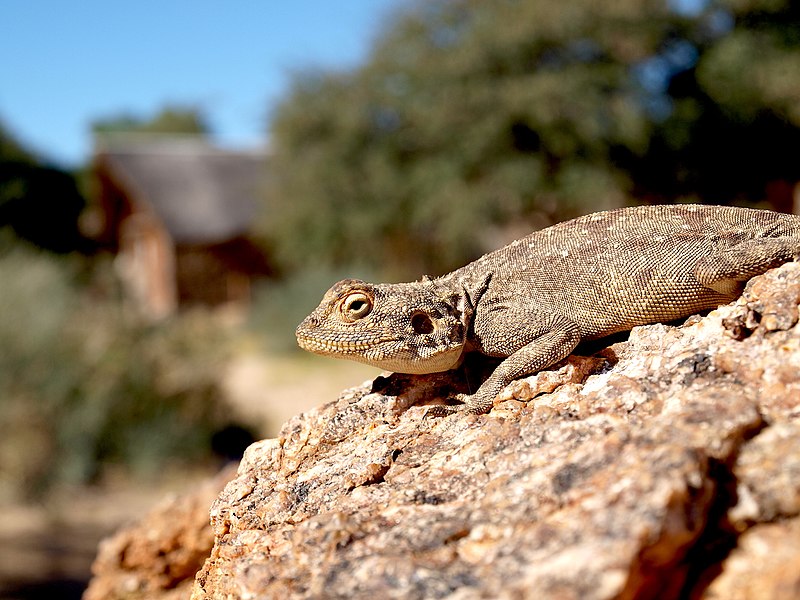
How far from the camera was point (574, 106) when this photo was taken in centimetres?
2025

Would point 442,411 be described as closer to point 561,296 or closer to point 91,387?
point 561,296

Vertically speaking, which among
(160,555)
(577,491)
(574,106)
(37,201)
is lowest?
(577,491)

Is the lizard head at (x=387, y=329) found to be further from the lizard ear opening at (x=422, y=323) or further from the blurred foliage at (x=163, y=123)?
the blurred foliage at (x=163, y=123)

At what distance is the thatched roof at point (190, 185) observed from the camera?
33.0 m

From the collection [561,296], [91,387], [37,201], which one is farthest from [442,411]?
[37,201]

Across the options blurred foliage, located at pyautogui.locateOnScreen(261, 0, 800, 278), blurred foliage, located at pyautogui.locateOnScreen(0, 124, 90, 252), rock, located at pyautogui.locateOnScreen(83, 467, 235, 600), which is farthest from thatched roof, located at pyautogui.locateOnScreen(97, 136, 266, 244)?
rock, located at pyautogui.locateOnScreen(83, 467, 235, 600)

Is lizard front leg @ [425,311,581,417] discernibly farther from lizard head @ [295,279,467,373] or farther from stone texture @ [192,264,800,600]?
lizard head @ [295,279,467,373]

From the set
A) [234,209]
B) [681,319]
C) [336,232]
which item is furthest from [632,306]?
[234,209]

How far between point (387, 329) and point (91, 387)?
10634 mm

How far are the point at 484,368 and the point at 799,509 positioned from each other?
181cm

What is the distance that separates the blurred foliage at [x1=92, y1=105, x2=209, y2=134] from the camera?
77.9 metres

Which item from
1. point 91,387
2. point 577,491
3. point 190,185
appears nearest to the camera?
point 577,491

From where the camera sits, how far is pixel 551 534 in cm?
237

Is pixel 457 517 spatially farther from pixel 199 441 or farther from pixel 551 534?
pixel 199 441
